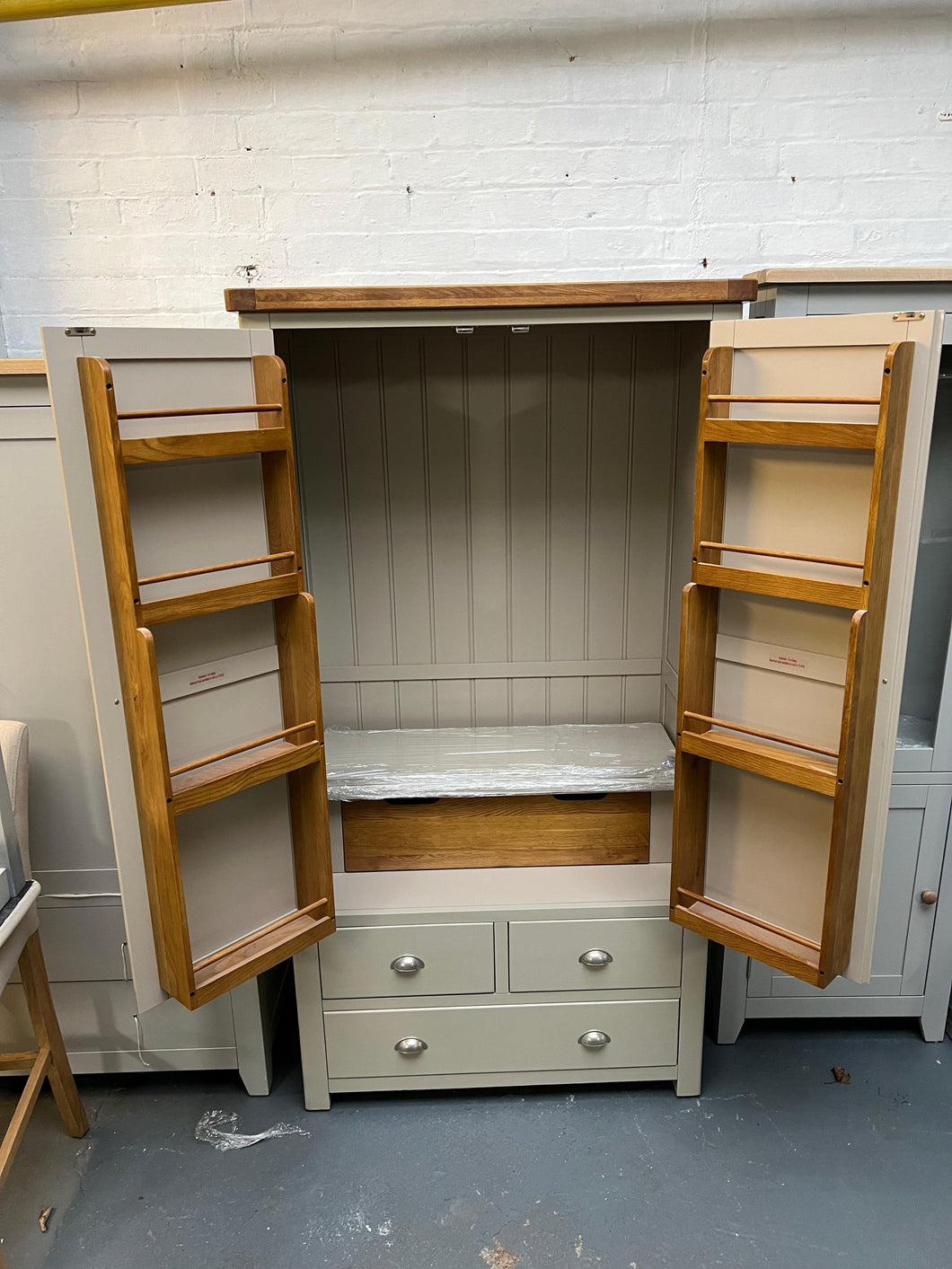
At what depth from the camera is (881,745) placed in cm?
159

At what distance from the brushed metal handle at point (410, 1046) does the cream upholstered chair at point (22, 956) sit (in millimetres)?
776

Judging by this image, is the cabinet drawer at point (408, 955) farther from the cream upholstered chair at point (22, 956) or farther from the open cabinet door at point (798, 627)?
the cream upholstered chair at point (22, 956)

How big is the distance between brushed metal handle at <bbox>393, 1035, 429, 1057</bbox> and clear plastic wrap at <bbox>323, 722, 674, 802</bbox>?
1.94ft

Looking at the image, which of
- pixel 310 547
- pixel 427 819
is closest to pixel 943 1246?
pixel 427 819

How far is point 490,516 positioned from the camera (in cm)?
240

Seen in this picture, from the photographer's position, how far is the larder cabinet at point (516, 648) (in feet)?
5.07

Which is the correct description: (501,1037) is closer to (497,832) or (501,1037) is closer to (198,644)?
(497,832)

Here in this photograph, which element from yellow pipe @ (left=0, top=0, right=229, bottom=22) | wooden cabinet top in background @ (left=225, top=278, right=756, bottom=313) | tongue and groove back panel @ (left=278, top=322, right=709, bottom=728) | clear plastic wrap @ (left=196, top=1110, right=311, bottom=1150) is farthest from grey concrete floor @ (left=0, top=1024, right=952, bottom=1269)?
yellow pipe @ (left=0, top=0, right=229, bottom=22)

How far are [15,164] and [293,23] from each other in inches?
31.2

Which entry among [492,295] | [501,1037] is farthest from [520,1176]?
[492,295]

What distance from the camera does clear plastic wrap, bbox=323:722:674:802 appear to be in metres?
2.13

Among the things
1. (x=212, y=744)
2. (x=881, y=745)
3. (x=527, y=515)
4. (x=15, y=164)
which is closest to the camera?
(x=881, y=745)

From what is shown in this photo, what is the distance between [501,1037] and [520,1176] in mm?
293

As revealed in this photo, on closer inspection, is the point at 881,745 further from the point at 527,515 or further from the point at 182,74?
the point at 182,74
